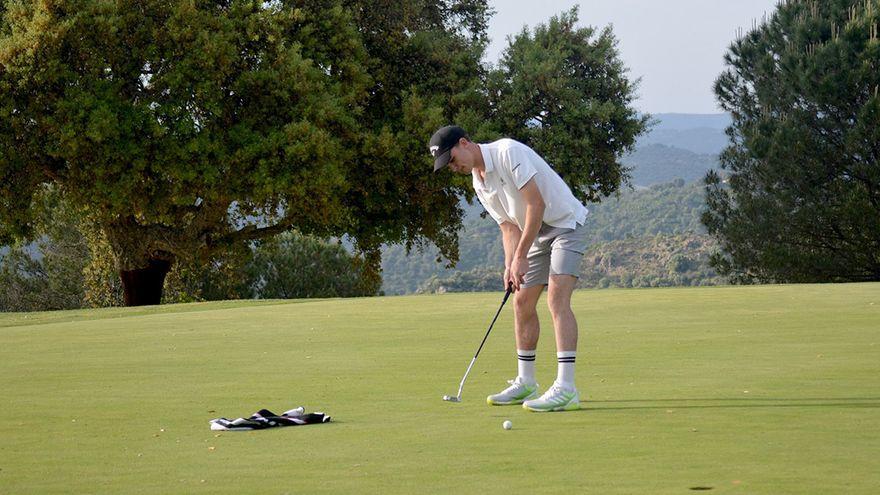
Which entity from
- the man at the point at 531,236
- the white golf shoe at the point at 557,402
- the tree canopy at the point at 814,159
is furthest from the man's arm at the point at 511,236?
the tree canopy at the point at 814,159

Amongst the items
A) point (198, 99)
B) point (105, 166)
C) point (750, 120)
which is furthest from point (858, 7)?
point (105, 166)

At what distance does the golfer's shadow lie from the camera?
25.6 feet

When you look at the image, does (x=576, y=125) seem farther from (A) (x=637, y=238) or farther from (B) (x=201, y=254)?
(A) (x=637, y=238)

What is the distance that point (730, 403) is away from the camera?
798 cm

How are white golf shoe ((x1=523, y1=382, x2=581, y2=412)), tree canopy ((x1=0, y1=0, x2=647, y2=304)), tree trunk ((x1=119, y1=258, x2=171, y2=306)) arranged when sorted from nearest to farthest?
1. white golf shoe ((x1=523, y1=382, x2=581, y2=412))
2. tree canopy ((x1=0, y1=0, x2=647, y2=304))
3. tree trunk ((x1=119, y1=258, x2=171, y2=306))

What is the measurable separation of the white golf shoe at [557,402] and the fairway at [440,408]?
11 centimetres

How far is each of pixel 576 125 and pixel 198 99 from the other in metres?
12.3

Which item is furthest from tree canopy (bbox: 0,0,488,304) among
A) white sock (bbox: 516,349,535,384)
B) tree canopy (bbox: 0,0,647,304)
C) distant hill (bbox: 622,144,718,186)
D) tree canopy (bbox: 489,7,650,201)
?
distant hill (bbox: 622,144,718,186)

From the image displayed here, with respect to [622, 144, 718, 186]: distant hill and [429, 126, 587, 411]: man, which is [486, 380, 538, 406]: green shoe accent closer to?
→ [429, 126, 587, 411]: man

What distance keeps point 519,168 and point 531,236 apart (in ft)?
1.52

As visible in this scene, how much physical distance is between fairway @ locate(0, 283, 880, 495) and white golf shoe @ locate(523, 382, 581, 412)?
11cm

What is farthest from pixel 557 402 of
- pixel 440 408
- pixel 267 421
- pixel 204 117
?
pixel 204 117

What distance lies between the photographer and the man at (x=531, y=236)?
8.31 meters

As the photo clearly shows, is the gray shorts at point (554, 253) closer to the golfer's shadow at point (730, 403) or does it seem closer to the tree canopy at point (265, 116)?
the golfer's shadow at point (730, 403)
